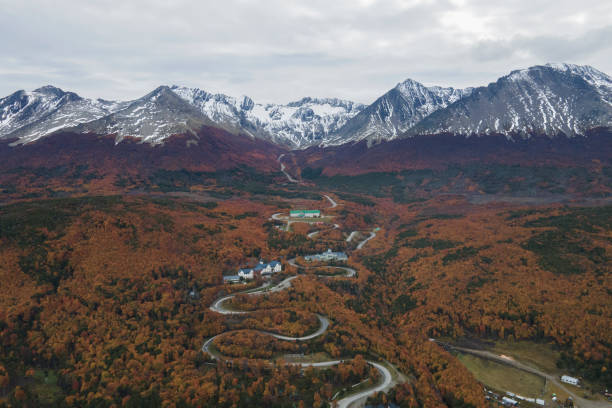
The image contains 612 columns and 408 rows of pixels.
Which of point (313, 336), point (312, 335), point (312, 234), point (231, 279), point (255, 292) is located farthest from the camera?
point (312, 234)

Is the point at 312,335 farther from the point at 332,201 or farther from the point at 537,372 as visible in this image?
the point at 332,201

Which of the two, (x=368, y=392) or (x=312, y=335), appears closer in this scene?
(x=368, y=392)

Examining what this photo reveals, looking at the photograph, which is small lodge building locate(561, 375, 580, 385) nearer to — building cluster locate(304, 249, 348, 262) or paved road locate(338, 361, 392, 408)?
paved road locate(338, 361, 392, 408)

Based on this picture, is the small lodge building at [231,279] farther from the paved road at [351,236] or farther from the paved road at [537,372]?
the paved road at [351,236]

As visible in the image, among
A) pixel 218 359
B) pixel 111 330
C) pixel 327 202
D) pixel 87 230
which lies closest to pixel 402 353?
pixel 218 359

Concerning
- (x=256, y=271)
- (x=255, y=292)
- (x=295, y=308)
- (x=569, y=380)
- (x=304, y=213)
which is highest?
(x=304, y=213)

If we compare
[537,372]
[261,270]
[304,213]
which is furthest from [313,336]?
[304,213]

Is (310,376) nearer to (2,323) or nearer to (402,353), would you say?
(402,353)
